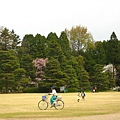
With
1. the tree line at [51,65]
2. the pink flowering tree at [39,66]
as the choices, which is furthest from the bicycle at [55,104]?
the pink flowering tree at [39,66]

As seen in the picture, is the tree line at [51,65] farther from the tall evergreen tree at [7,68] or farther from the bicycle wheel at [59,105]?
the bicycle wheel at [59,105]

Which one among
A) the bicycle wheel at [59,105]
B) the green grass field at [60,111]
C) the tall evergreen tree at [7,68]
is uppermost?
the tall evergreen tree at [7,68]

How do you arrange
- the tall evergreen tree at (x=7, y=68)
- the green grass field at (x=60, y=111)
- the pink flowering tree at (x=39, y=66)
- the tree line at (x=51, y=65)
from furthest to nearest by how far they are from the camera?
the pink flowering tree at (x=39, y=66) → the tree line at (x=51, y=65) → the tall evergreen tree at (x=7, y=68) → the green grass field at (x=60, y=111)

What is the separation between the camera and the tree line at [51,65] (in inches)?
1997

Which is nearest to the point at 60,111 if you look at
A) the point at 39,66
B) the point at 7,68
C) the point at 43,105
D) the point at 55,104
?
the point at 55,104

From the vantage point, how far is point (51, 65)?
2025 inches

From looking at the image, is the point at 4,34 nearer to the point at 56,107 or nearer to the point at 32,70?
the point at 32,70

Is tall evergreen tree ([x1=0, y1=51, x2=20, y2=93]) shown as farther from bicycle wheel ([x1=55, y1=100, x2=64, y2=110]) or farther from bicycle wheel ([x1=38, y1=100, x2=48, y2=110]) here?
bicycle wheel ([x1=55, y1=100, x2=64, y2=110])

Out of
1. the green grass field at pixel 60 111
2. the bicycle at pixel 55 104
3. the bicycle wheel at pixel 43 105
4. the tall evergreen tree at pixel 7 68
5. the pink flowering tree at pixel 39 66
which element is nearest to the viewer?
the green grass field at pixel 60 111

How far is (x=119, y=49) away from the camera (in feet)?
215

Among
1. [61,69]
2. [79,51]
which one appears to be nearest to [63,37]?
[79,51]

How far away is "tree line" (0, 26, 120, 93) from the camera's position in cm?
5072

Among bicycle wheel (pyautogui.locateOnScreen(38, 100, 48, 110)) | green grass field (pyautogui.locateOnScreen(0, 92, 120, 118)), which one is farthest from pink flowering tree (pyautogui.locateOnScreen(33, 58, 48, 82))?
bicycle wheel (pyautogui.locateOnScreen(38, 100, 48, 110))

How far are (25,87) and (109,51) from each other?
855 inches
